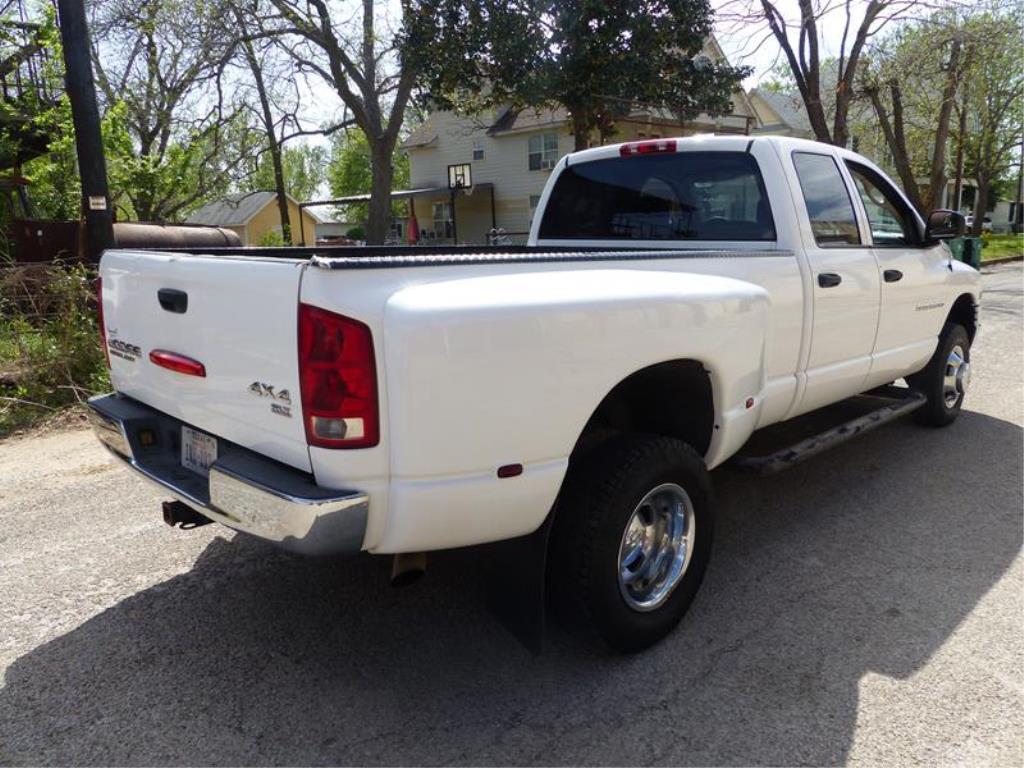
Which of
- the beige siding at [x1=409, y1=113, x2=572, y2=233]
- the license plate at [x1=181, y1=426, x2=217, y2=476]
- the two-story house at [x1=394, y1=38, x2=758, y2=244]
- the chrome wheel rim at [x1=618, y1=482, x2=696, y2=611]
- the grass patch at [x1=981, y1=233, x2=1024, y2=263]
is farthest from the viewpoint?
the beige siding at [x1=409, y1=113, x2=572, y2=233]

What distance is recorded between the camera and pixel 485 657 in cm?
297

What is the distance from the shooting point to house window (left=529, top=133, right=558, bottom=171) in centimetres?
3102

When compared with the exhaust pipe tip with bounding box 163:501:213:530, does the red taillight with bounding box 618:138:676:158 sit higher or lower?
higher

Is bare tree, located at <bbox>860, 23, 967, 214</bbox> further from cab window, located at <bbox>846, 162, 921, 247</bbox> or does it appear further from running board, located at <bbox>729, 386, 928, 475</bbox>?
running board, located at <bbox>729, 386, 928, 475</bbox>

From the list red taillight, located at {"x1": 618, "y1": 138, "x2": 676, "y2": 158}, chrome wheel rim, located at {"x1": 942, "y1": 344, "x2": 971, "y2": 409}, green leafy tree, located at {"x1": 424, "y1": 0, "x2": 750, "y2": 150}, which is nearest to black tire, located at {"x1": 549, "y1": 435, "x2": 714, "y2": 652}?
red taillight, located at {"x1": 618, "y1": 138, "x2": 676, "y2": 158}

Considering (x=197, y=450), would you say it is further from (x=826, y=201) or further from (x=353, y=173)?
(x=353, y=173)

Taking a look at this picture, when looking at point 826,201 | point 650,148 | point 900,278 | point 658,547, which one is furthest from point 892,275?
point 658,547

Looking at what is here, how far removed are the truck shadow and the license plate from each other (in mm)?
735

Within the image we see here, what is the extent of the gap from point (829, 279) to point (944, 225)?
5.28 ft

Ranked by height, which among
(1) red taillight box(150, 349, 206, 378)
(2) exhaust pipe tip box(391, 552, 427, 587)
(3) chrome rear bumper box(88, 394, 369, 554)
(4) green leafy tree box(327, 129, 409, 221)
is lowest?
(2) exhaust pipe tip box(391, 552, 427, 587)

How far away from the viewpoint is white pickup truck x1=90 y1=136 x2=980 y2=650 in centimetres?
222

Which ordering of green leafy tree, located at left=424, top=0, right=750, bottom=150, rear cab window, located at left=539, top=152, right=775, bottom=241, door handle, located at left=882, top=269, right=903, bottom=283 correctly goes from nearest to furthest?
rear cab window, located at left=539, top=152, right=775, bottom=241
door handle, located at left=882, top=269, right=903, bottom=283
green leafy tree, located at left=424, top=0, right=750, bottom=150

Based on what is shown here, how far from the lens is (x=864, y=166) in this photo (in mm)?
4750

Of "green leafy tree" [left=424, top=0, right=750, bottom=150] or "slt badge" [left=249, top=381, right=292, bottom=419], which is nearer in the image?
"slt badge" [left=249, top=381, right=292, bottom=419]
